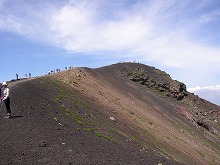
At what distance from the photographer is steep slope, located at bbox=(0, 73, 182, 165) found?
15516 mm

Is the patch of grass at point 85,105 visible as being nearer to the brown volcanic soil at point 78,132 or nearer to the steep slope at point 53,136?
the brown volcanic soil at point 78,132

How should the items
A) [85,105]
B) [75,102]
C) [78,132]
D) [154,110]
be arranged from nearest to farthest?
[78,132]
[75,102]
[85,105]
[154,110]

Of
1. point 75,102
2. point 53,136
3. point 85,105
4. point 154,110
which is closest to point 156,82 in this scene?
point 154,110

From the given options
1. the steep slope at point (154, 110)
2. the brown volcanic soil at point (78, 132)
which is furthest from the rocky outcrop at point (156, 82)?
the brown volcanic soil at point (78, 132)

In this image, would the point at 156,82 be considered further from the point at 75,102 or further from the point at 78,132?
the point at 78,132

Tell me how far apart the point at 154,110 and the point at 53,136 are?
42195 mm

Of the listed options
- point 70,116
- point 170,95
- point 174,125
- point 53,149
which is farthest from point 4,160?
point 170,95

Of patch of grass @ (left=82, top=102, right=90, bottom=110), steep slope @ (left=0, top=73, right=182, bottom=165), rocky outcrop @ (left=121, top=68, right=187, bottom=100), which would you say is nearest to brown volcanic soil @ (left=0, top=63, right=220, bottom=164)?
steep slope @ (left=0, top=73, right=182, bottom=165)

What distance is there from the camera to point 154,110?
58812mm

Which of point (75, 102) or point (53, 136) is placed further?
point (75, 102)

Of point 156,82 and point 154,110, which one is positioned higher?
point 156,82

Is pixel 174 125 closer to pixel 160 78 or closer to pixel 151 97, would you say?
pixel 151 97

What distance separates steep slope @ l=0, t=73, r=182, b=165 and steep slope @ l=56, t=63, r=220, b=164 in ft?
22.6

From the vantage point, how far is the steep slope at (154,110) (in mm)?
37812
